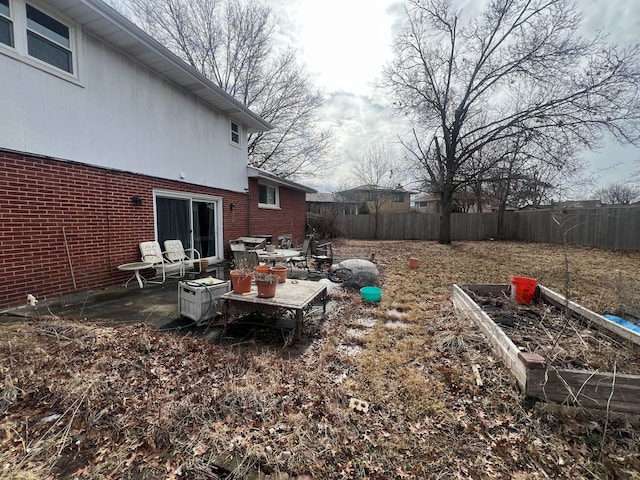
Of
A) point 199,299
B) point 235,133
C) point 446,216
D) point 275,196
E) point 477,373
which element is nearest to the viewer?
point 477,373

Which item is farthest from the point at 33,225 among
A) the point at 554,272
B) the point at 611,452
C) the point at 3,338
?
the point at 554,272

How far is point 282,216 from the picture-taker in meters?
13.2

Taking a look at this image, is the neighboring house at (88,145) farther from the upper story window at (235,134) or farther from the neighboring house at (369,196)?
the neighboring house at (369,196)

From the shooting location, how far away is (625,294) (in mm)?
5297

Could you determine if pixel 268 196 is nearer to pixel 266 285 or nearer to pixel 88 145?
pixel 88 145

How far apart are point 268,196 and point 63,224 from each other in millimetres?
7777

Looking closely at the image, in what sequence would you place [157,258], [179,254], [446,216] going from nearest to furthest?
[157,258] → [179,254] → [446,216]

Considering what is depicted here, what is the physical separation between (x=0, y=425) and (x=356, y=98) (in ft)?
50.6

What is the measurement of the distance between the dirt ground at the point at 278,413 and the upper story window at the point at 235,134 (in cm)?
772

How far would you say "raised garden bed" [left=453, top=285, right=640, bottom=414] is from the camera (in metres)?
2.23

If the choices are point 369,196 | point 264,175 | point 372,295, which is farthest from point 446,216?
point 372,295

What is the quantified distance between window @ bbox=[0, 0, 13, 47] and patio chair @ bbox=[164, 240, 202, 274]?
13.9 ft

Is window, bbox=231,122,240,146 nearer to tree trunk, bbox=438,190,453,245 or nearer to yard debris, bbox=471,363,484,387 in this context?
yard debris, bbox=471,363,484,387

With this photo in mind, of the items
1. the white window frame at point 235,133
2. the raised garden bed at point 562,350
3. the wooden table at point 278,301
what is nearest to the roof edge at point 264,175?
the white window frame at point 235,133
